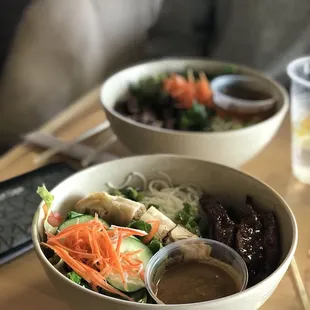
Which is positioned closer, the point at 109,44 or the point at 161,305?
the point at 161,305

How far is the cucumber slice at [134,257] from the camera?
26.9 inches

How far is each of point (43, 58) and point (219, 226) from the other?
1.18 m

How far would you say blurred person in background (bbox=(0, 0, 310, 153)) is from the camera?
159 centimetres

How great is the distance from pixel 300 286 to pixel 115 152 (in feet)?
1.61

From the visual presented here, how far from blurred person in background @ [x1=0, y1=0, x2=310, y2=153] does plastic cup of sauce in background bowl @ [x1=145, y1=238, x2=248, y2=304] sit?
0.92m

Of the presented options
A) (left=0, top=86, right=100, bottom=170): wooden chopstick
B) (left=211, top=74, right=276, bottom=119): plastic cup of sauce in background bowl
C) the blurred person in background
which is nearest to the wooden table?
(left=0, top=86, right=100, bottom=170): wooden chopstick

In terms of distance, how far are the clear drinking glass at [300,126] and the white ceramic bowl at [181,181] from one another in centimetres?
25

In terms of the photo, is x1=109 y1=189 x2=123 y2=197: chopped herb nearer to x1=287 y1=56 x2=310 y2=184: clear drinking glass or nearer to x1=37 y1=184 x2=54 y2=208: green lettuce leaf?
x1=37 y1=184 x2=54 y2=208: green lettuce leaf

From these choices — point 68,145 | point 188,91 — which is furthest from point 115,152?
point 188,91

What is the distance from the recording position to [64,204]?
83 cm

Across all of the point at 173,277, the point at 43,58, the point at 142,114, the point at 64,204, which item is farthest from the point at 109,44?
the point at 173,277

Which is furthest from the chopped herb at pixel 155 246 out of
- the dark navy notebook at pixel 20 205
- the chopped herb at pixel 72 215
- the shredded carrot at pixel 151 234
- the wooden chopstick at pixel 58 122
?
the wooden chopstick at pixel 58 122

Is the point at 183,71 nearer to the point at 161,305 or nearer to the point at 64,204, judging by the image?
the point at 64,204

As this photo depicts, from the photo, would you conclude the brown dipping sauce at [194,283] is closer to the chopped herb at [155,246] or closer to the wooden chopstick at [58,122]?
the chopped herb at [155,246]
